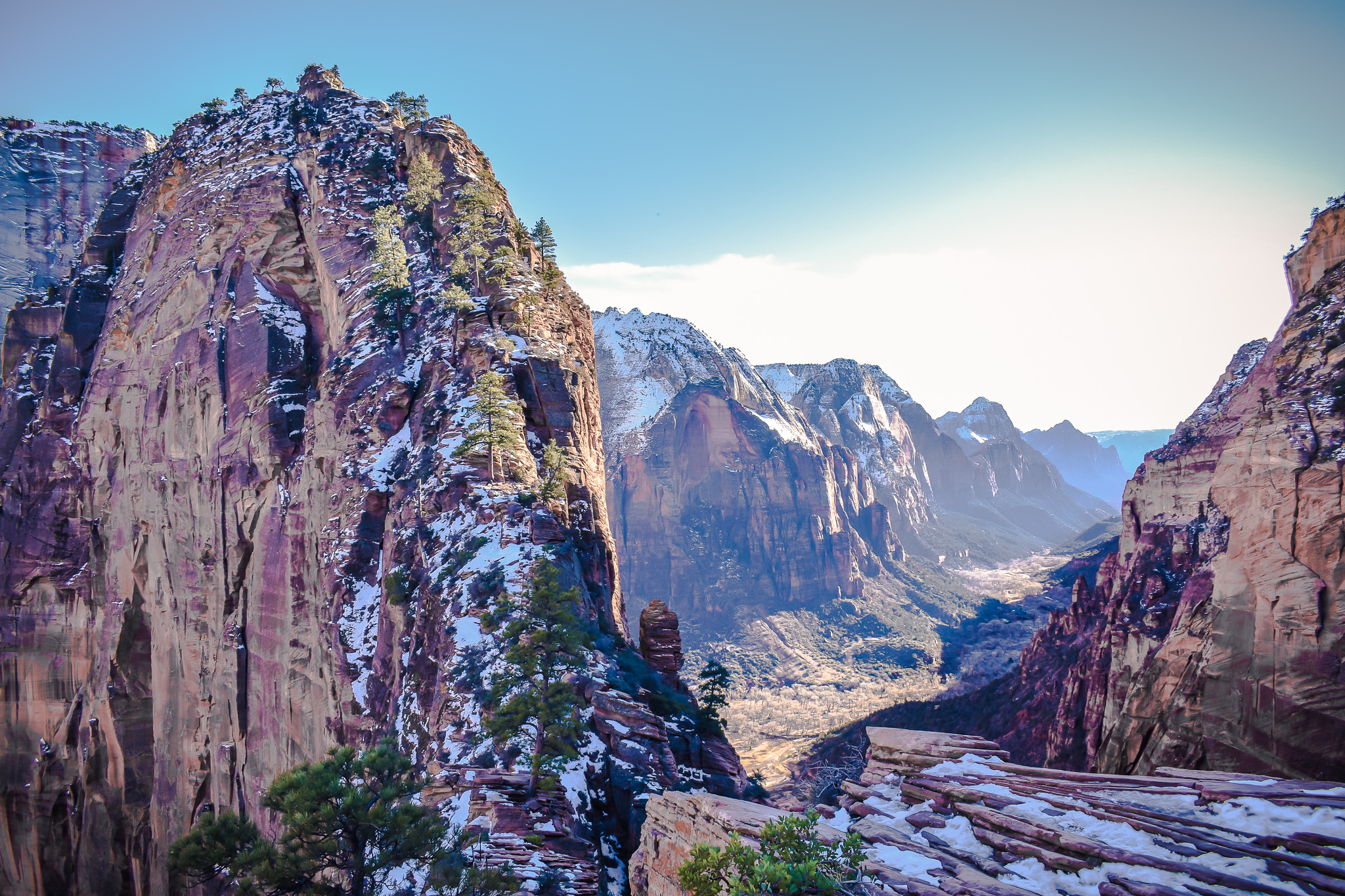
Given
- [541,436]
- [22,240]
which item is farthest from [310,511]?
[22,240]

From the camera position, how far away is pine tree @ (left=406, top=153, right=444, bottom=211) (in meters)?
45.7

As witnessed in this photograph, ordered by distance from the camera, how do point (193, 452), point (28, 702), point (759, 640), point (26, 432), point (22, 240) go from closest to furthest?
point (193, 452)
point (28, 702)
point (26, 432)
point (22, 240)
point (759, 640)

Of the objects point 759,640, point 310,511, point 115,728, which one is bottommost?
point 759,640

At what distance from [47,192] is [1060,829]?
126026 millimetres

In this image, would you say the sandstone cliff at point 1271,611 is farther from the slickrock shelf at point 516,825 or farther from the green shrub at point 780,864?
the slickrock shelf at point 516,825

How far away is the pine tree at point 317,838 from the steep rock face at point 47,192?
330 feet

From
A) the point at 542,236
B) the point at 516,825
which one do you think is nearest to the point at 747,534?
the point at 542,236

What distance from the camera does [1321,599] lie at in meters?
17.1

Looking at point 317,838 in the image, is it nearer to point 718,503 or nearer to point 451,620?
point 451,620

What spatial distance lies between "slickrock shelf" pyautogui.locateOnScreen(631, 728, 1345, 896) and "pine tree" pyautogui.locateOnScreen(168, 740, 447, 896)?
21.4 feet

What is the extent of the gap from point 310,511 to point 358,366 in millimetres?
9295

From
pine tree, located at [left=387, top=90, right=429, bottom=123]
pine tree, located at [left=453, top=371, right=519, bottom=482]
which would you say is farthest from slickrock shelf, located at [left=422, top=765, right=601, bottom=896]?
pine tree, located at [left=387, top=90, right=429, bottom=123]

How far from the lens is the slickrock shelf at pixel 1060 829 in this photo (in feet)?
28.9

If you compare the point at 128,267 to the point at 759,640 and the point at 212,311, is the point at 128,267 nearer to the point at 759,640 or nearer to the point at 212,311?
the point at 212,311
